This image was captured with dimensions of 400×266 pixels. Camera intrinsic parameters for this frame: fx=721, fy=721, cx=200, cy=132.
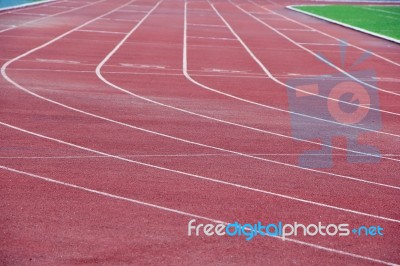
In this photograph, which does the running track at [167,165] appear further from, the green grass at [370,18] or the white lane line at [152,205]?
the green grass at [370,18]

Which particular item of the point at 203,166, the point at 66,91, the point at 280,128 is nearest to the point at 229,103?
the point at 280,128

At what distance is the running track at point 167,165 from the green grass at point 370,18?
41.1 ft

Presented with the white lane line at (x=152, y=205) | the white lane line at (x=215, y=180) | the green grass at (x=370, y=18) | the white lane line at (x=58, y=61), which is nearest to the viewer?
the white lane line at (x=152, y=205)

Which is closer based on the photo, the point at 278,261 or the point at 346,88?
the point at 278,261

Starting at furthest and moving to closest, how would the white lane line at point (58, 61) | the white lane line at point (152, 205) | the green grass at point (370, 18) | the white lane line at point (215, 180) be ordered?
the green grass at point (370, 18), the white lane line at point (58, 61), the white lane line at point (215, 180), the white lane line at point (152, 205)

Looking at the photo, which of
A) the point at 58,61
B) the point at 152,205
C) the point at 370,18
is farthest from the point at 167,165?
the point at 370,18

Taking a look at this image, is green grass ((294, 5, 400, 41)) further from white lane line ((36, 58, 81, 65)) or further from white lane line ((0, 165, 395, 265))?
white lane line ((0, 165, 395, 265))

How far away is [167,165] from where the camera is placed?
9141 mm

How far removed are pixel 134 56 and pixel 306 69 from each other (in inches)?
183

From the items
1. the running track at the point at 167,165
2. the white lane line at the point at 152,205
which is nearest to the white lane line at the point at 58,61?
the running track at the point at 167,165

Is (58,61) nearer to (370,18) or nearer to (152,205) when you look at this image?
(152,205)

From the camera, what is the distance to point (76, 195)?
25.7 feet

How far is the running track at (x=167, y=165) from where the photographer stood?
6.61 m

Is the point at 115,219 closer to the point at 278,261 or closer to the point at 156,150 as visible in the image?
the point at 278,261
